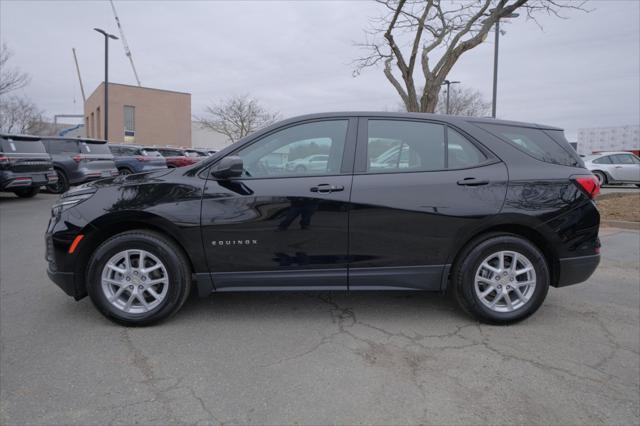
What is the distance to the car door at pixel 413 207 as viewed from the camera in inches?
132

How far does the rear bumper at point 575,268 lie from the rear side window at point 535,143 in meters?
0.79

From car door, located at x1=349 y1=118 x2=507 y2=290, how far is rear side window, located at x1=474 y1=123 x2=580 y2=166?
261 mm

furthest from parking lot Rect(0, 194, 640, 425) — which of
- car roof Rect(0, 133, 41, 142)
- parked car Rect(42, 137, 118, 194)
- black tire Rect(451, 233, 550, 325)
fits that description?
parked car Rect(42, 137, 118, 194)

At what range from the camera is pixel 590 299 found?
425cm

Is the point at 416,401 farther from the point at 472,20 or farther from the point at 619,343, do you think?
the point at 472,20

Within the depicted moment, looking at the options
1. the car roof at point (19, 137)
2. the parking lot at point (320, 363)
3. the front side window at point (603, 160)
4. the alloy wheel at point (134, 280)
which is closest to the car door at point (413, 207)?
the parking lot at point (320, 363)

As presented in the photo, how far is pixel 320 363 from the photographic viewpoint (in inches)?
114

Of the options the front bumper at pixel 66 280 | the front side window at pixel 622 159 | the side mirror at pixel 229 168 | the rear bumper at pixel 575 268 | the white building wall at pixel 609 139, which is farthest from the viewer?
the white building wall at pixel 609 139

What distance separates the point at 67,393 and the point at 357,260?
2091 mm

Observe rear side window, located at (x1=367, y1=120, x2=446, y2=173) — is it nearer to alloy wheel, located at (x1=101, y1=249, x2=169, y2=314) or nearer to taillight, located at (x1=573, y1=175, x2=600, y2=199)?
taillight, located at (x1=573, y1=175, x2=600, y2=199)

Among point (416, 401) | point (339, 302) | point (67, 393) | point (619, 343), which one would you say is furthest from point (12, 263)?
point (619, 343)

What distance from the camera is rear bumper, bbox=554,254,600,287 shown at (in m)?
3.49

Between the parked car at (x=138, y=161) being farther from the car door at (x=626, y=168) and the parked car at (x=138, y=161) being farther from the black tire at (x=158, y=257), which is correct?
the car door at (x=626, y=168)

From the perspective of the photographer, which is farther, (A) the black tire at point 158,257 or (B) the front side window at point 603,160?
(B) the front side window at point 603,160
